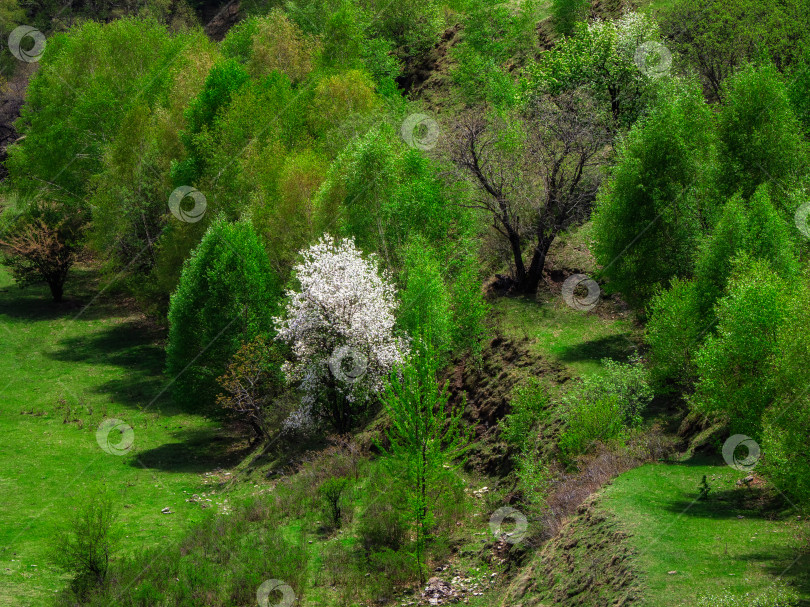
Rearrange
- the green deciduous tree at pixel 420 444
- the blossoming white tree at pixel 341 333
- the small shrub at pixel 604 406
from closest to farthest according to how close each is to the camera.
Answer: the green deciduous tree at pixel 420 444 < the small shrub at pixel 604 406 < the blossoming white tree at pixel 341 333

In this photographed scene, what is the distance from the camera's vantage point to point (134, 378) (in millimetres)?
60656

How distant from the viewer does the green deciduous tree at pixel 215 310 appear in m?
49.3

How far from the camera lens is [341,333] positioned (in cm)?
4253

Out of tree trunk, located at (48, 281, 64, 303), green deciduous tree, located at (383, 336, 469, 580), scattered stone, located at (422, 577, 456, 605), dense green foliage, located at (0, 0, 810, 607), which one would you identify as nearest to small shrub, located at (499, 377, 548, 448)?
dense green foliage, located at (0, 0, 810, 607)

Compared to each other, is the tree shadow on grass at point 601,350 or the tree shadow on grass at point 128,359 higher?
the tree shadow on grass at point 128,359

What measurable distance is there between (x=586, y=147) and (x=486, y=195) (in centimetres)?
630

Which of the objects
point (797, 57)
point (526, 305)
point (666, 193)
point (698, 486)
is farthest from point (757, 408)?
point (797, 57)

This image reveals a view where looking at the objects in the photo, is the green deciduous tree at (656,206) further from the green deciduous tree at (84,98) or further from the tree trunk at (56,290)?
the tree trunk at (56,290)

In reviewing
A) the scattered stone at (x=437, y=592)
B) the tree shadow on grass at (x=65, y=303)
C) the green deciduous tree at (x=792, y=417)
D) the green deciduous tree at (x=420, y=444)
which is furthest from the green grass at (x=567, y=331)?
the tree shadow on grass at (x=65, y=303)

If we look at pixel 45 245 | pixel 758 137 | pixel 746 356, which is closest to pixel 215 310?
pixel 45 245

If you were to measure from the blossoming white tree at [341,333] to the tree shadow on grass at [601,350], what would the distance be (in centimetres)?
892

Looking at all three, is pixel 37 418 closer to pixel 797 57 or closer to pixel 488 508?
pixel 488 508

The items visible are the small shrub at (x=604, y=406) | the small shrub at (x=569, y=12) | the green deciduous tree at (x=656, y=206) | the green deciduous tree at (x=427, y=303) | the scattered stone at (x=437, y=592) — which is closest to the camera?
the scattered stone at (x=437, y=592)

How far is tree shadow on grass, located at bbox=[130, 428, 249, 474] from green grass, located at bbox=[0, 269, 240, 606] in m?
0.11
